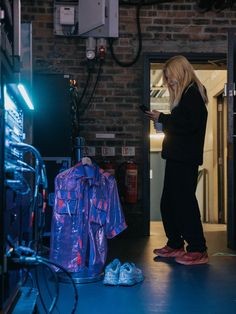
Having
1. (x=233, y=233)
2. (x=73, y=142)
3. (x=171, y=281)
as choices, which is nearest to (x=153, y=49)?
(x=73, y=142)

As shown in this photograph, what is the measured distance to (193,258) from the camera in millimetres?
3301

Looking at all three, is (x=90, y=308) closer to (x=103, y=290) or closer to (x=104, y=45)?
(x=103, y=290)

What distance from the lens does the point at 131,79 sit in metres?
4.96

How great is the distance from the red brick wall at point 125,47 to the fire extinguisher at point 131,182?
0.18 metres

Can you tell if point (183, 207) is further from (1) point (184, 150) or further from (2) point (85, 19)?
(2) point (85, 19)

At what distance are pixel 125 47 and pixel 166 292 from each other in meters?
3.07

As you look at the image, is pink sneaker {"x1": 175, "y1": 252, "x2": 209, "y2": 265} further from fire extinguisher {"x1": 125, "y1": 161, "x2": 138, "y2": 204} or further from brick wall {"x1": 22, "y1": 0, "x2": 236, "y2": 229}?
brick wall {"x1": 22, "y1": 0, "x2": 236, "y2": 229}

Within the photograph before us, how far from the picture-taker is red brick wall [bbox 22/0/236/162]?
16.1ft

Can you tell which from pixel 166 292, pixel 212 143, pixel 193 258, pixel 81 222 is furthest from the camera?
pixel 212 143

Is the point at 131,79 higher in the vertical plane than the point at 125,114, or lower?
higher

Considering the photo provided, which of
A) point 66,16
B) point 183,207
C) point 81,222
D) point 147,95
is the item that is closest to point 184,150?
point 183,207

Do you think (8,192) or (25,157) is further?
(25,157)

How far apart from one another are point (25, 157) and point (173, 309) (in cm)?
102

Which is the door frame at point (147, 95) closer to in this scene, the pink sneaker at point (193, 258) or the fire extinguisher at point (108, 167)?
the fire extinguisher at point (108, 167)
